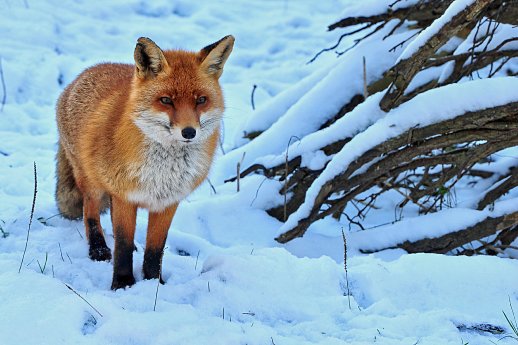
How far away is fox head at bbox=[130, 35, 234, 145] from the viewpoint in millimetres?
3049

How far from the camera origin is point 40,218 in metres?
4.13

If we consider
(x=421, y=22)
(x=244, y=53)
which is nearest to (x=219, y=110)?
(x=421, y=22)

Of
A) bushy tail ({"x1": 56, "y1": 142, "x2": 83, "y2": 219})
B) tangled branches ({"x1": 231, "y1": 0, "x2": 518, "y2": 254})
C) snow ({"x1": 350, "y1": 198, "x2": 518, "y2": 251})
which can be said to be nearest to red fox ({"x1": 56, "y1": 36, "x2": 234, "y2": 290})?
bushy tail ({"x1": 56, "y1": 142, "x2": 83, "y2": 219})

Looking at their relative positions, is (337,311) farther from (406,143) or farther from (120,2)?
(120,2)

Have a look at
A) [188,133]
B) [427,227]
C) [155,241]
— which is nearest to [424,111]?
[427,227]

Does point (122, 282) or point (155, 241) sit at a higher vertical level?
point (155, 241)

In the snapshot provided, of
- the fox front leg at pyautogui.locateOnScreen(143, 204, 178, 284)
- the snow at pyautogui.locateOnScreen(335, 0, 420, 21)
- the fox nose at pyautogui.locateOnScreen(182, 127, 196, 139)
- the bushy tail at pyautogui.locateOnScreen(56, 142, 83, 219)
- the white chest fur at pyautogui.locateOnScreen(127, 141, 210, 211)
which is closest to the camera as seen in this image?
the fox nose at pyautogui.locateOnScreen(182, 127, 196, 139)

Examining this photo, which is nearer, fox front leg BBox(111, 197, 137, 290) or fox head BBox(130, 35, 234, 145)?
fox head BBox(130, 35, 234, 145)

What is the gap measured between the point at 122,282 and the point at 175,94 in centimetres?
111

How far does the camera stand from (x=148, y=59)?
3182mm

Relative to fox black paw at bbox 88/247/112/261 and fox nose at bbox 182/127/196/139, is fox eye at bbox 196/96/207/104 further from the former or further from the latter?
fox black paw at bbox 88/247/112/261

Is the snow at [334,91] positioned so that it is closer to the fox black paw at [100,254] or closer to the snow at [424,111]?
the snow at [424,111]

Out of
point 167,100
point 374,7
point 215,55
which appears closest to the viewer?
point 167,100

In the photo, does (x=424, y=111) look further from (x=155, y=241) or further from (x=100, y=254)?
(x=100, y=254)
